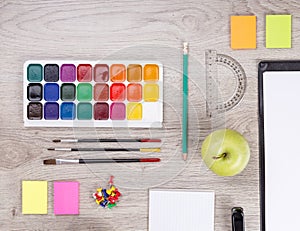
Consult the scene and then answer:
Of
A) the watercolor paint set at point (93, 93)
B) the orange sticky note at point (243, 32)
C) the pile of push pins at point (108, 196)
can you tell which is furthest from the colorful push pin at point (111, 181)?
the orange sticky note at point (243, 32)

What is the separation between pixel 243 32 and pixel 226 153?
274mm

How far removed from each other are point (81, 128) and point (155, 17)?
293 millimetres

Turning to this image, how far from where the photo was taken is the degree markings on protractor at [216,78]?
1.37 metres

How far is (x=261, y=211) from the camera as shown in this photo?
53.7 inches

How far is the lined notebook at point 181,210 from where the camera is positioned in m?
1.36

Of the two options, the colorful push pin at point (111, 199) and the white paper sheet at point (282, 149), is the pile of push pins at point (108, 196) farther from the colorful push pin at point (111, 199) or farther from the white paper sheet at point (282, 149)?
the white paper sheet at point (282, 149)

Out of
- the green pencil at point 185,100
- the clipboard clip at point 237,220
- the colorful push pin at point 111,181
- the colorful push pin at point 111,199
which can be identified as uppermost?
the green pencil at point 185,100

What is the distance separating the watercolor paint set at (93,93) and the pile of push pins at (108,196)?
14cm

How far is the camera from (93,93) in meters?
1.36

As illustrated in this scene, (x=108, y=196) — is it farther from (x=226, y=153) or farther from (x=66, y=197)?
(x=226, y=153)

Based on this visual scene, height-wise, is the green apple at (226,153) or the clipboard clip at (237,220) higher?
the green apple at (226,153)

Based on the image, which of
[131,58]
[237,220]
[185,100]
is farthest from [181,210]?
[131,58]

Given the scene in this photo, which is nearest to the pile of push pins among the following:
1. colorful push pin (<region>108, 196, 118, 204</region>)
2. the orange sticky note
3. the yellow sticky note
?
colorful push pin (<region>108, 196, 118, 204</region>)

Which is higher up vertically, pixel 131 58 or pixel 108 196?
pixel 131 58
